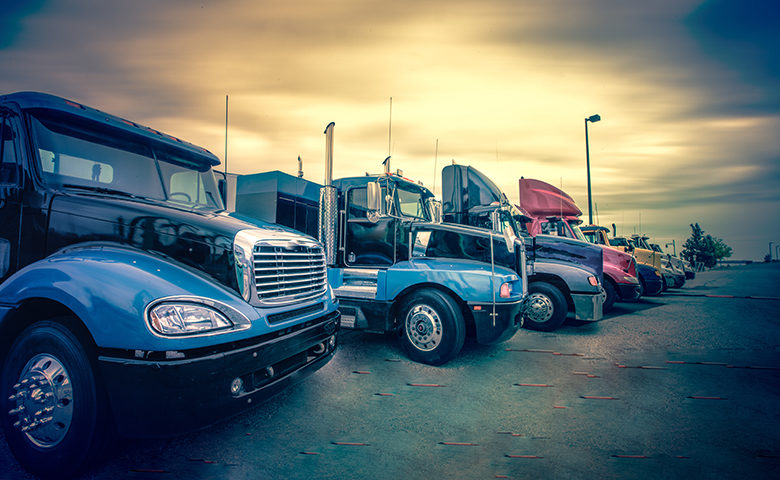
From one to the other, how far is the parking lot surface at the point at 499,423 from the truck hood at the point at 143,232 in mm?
988

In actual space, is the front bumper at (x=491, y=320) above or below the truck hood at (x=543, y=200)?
below

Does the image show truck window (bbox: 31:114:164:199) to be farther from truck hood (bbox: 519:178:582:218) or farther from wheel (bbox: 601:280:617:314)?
truck hood (bbox: 519:178:582:218)

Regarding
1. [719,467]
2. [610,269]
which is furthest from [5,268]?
[610,269]

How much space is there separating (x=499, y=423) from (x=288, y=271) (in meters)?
2.29

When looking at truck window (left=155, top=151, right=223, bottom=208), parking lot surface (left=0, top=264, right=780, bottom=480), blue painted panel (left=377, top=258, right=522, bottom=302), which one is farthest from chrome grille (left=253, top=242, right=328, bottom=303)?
Answer: blue painted panel (left=377, top=258, right=522, bottom=302)

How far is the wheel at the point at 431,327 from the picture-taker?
5262 mm

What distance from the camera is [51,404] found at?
8.68 feet

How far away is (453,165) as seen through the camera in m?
7.22

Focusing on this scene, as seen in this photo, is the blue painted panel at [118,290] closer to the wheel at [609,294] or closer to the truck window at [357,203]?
the truck window at [357,203]

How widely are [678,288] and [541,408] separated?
61.5 ft

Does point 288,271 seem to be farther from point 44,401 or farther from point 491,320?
point 491,320

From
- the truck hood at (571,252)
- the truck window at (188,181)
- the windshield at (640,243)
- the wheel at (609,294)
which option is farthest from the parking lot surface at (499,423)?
the windshield at (640,243)

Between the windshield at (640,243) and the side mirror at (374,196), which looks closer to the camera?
the side mirror at (374,196)

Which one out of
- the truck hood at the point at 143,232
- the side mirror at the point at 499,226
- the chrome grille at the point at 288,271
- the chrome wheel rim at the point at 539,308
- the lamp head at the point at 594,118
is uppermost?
the lamp head at the point at 594,118
